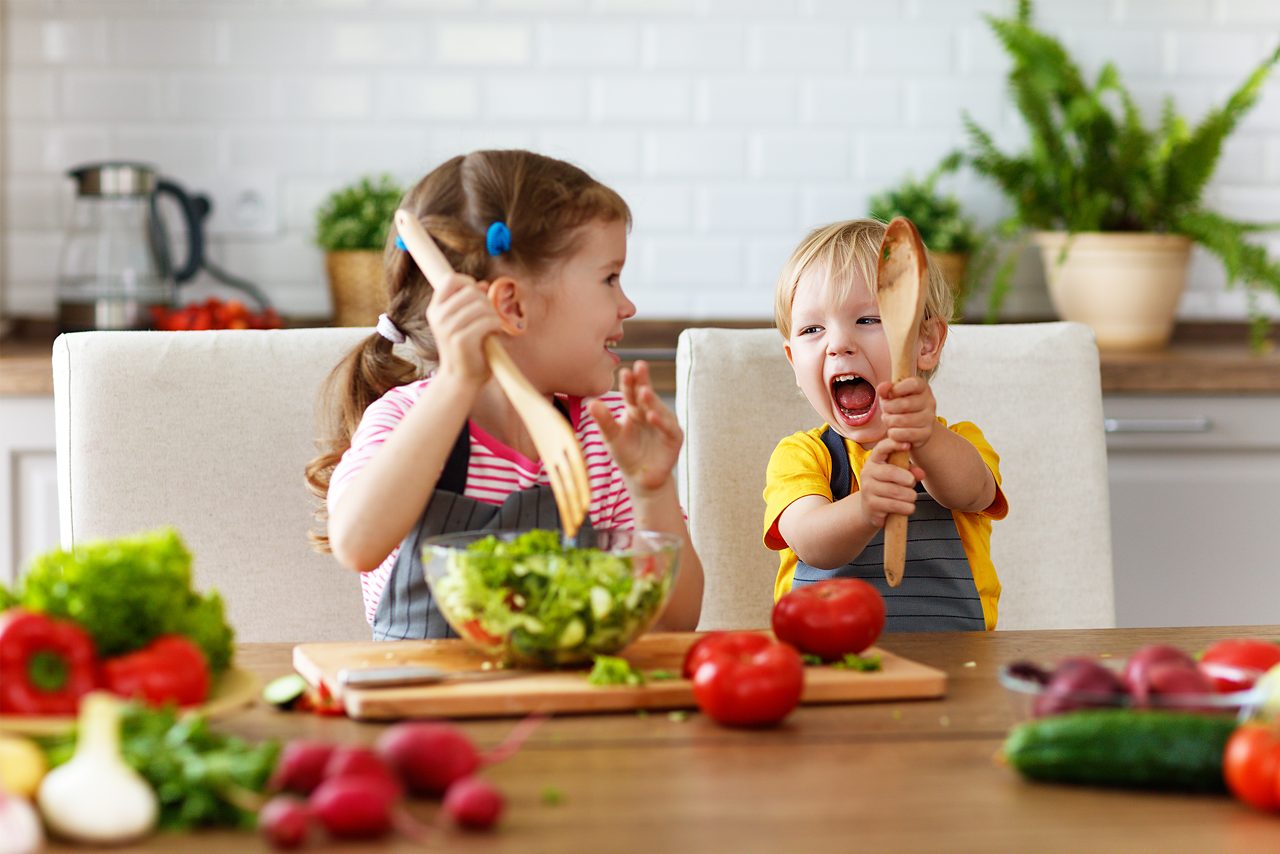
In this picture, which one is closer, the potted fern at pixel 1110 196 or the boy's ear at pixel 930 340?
the boy's ear at pixel 930 340

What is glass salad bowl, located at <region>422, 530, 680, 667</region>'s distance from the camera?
1170 mm

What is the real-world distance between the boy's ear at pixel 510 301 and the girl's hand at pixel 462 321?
0.76 ft

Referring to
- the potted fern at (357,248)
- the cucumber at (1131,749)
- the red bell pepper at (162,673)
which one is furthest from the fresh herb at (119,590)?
the potted fern at (357,248)

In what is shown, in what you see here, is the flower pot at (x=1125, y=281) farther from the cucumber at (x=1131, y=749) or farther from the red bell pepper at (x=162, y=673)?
the red bell pepper at (x=162, y=673)

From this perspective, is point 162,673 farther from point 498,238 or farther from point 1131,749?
point 498,238

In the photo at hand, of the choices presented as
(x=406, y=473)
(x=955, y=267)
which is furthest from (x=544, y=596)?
(x=955, y=267)

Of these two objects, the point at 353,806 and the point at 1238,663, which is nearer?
the point at 353,806

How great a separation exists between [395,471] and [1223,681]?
750 millimetres

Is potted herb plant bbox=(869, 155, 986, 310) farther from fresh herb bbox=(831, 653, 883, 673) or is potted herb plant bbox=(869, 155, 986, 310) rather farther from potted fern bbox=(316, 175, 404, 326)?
fresh herb bbox=(831, 653, 883, 673)

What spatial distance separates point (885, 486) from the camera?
4.97 feet

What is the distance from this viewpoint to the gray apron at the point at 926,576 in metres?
1.79

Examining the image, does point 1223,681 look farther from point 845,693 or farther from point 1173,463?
point 1173,463

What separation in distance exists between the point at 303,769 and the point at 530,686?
0.30 metres

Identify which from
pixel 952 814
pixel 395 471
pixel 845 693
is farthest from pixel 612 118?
pixel 952 814
